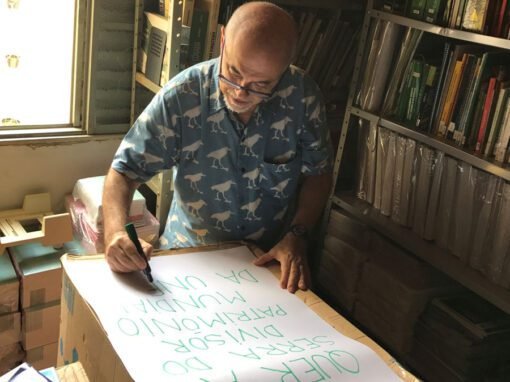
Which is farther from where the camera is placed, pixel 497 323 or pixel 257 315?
pixel 497 323

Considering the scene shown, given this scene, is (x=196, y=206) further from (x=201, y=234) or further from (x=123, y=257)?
(x=123, y=257)

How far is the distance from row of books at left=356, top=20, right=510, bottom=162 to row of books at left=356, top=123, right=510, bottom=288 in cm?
8

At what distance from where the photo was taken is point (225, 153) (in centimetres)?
139

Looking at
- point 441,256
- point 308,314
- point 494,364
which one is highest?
point 308,314

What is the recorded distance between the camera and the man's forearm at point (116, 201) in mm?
1195

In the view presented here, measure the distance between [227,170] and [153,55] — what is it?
2.43ft

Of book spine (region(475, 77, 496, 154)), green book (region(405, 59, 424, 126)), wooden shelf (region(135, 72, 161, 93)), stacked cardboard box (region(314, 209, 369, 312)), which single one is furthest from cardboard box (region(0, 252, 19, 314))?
book spine (region(475, 77, 496, 154))

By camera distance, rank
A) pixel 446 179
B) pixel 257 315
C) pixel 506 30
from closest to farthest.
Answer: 1. pixel 257 315
2. pixel 506 30
3. pixel 446 179

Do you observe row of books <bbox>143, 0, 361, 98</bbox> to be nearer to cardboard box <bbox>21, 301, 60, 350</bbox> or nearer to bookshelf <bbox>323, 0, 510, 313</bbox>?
bookshelf <bbox>323, 0, 510, 313</bbox>

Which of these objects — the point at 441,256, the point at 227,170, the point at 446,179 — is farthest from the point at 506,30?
the point at 227,170

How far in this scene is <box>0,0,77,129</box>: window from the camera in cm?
198

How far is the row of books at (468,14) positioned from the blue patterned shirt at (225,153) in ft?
1.70

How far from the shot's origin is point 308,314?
104 centimetres

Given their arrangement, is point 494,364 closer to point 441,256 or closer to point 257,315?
point 441,256
